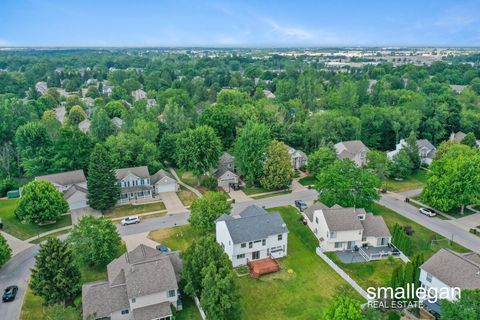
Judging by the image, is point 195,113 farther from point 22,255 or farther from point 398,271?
Result: point 398,271

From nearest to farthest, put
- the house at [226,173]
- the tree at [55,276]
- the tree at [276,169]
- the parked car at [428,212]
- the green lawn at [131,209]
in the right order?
1. the tree at [55,276]
2. the parked car at [428,212]
3. the green lawn at [131,209]
4. the tree at [276,169]
5. the house at [226,173]

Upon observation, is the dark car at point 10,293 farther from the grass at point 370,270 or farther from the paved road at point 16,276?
the grass at point 370,270

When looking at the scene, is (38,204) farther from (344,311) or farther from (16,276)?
(344,311)

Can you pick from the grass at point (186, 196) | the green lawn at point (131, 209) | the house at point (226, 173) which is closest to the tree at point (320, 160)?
the house at point (226, 173)

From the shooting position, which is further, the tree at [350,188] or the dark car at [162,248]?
the tree at [350,188]

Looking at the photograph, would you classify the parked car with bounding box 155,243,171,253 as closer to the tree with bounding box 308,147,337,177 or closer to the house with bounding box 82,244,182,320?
the house with bounding box 82,244,182,320

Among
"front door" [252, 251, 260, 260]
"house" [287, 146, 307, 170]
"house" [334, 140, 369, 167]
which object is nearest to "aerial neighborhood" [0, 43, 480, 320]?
"front door" [252, 251, 260, 260]

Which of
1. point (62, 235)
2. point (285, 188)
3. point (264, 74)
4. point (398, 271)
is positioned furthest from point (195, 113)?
point (264, 74)

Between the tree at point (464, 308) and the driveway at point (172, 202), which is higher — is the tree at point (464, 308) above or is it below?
above
